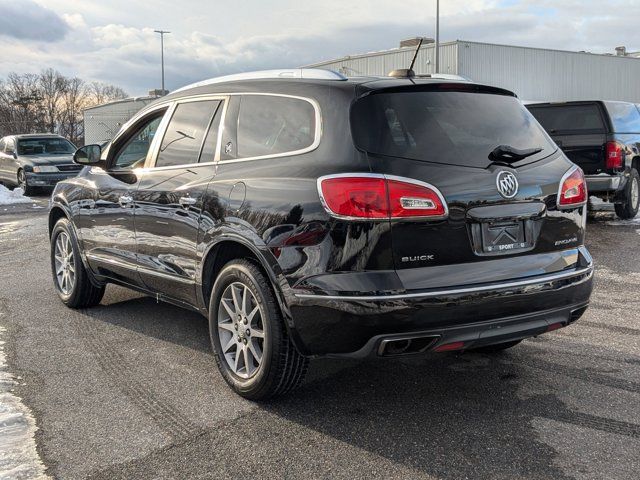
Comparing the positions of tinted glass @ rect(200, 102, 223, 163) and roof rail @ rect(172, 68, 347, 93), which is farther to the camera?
tinted glass @ rect(200, 102, 223, 163)

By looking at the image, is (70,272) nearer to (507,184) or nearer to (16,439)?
(16,439)

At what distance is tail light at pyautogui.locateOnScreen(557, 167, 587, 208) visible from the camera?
367 cm

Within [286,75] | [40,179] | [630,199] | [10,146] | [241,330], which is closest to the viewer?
[241,330]

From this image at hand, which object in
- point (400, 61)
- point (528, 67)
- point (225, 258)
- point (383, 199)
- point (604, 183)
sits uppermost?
point (400, 61)

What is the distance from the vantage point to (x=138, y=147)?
5086 millimetres

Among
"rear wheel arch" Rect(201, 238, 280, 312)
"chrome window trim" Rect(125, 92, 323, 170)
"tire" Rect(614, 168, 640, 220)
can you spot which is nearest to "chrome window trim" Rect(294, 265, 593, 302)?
"rear wheel arch" Rect(201, 238, 280, 312)

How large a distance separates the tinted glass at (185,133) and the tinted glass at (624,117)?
26.6ft

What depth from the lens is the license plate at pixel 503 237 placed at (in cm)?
334

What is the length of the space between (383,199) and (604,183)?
331 inches

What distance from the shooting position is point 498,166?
3.46 m

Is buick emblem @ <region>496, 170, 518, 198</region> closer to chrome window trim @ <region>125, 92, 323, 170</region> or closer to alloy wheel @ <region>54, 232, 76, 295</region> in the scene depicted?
chrome window trim @ <region>125, 92, 323, 170</region>

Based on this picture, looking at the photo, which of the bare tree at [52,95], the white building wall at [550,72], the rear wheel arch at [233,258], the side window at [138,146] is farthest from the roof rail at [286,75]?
the bare tree at [52,95]

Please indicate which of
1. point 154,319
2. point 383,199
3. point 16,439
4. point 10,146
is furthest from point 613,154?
point 10,146

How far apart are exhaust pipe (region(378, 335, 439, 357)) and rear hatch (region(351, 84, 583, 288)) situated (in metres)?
0.25
